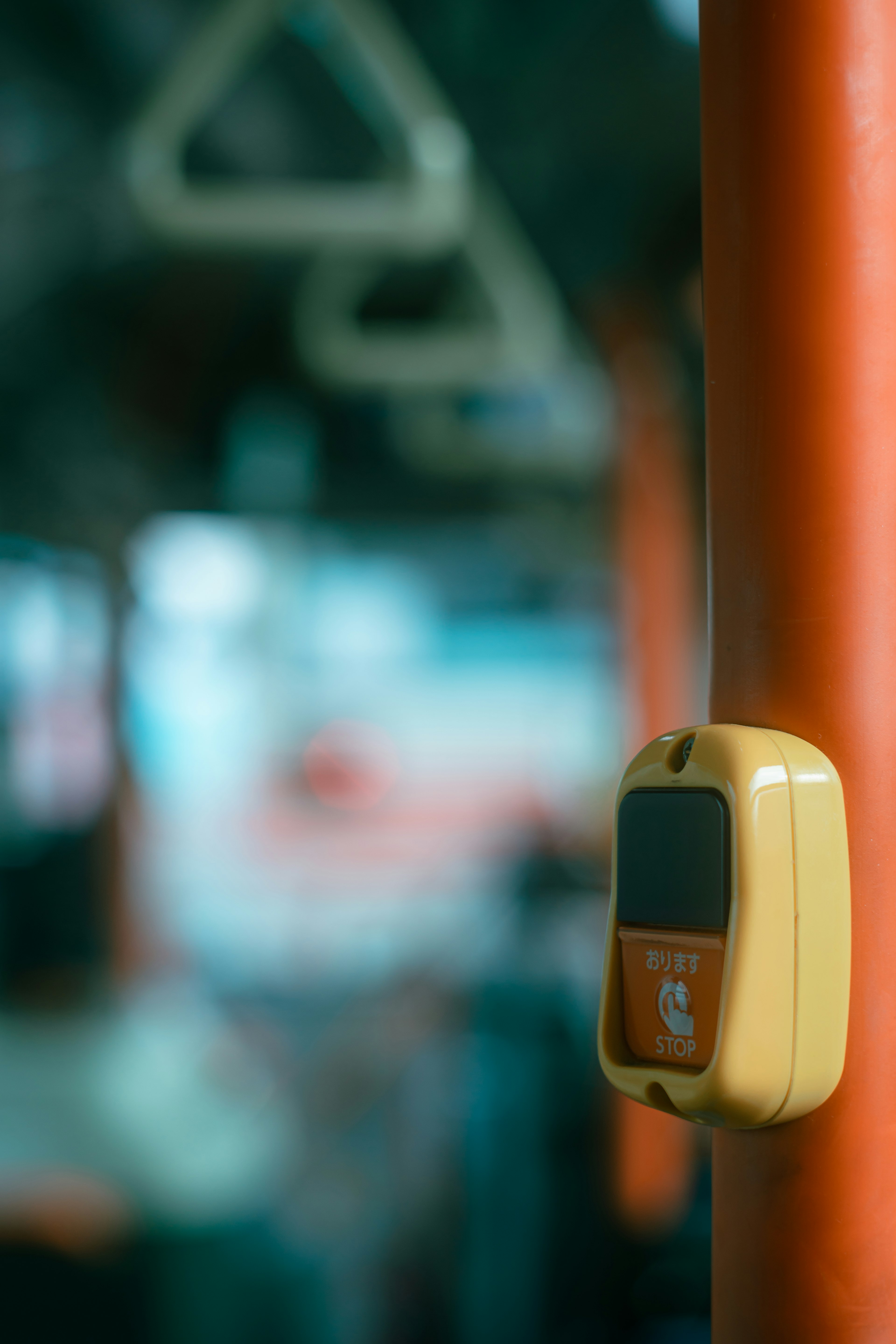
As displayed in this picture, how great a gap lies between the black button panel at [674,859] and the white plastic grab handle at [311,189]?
5.23ft

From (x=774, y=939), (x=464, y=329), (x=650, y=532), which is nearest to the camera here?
(x=774, y=939)

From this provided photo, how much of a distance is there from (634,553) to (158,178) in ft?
7.39

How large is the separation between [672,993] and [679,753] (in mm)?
108

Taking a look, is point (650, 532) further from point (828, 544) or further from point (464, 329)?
point (828, 544)

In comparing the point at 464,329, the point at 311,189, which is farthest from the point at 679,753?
the point at 464,329

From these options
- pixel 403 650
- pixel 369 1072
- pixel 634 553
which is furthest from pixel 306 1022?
pixel 634 553

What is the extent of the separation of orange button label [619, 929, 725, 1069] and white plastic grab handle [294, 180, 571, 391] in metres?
2.62

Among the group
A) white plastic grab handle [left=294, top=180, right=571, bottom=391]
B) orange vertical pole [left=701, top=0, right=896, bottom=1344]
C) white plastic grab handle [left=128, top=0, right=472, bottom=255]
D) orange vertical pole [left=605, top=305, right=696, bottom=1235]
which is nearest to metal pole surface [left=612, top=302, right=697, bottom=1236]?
orange vertical pole [left=605, top=305, right=696, bottom=1235]

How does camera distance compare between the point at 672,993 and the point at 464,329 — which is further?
the point at 464,329

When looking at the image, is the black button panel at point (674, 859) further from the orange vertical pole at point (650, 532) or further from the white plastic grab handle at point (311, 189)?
the orange vertical pole at point (650, 532)

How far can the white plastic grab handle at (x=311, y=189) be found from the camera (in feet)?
6.06

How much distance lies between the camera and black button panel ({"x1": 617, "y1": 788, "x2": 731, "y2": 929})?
53cm

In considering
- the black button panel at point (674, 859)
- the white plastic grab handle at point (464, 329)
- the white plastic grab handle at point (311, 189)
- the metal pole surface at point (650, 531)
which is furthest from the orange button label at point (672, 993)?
the metal pole surface at point (650, 531)

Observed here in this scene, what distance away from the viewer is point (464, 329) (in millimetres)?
3885
